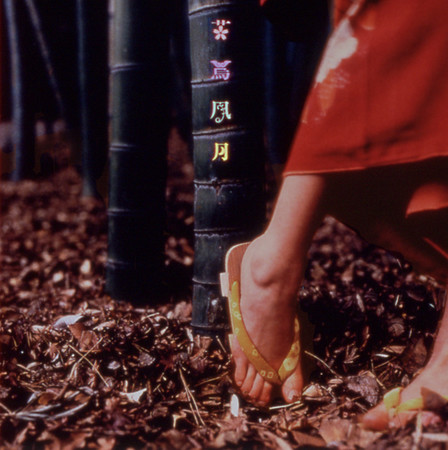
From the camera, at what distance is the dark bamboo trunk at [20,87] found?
5746 millimetres

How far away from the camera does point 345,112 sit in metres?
1.56

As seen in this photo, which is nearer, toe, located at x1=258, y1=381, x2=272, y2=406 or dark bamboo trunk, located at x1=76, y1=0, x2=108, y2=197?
toe, located at x1=258, y1=381, x2=272, y2=406

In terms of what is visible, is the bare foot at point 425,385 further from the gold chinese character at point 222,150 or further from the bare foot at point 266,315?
the gold chinese character at point 222,150

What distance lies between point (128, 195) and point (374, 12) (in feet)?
4.54

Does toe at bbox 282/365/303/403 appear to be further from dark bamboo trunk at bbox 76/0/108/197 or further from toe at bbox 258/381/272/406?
dark bamboo trunk at bbox 76/0/108/197

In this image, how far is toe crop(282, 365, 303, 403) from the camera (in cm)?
175

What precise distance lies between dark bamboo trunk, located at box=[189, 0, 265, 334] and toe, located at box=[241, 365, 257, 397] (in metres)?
0.30

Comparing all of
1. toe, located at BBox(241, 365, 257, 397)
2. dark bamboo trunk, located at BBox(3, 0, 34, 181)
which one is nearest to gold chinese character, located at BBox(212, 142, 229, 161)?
toe, located at BBox(241, 365, 257, 397)

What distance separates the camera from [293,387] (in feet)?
5.77

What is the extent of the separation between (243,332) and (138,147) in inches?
42.8

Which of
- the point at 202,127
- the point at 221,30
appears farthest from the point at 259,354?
the point at 221,30

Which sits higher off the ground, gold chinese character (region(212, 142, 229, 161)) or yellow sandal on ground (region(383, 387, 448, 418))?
gold chinese character (region(212, 142, 229, 161))

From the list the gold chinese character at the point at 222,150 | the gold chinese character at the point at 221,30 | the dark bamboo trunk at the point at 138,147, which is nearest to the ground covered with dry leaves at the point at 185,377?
the dark bamboo trunk at the point at 138,147

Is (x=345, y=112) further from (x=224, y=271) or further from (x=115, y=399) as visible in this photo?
(x=115, y=399)
